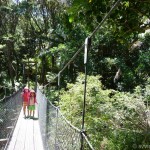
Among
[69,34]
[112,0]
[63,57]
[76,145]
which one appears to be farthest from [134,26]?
[69,34]

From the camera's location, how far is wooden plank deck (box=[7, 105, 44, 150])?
4.03 metres

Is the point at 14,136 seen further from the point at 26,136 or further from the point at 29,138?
the point at 29,138

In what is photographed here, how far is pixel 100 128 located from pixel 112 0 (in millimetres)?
2883

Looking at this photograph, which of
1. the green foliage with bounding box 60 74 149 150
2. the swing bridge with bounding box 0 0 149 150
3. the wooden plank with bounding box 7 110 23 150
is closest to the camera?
the swing bridge with bounding box 0 0 149 150

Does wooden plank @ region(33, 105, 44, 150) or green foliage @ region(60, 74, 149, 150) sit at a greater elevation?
green foliage @ region(60, 74, 149, 150)

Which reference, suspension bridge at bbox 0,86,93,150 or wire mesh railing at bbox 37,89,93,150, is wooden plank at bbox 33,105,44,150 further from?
wire mesh railing at bbox 37,89,93,150

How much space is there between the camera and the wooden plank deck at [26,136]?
4032 millimetres

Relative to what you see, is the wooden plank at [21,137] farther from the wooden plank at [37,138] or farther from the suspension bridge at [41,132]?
the wooden plank at [37,138]

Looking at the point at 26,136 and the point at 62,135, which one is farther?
the point at 26,136

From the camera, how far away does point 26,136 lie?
464 centimetres

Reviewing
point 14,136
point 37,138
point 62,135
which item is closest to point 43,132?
point 37,138

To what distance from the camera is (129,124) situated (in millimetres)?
4875

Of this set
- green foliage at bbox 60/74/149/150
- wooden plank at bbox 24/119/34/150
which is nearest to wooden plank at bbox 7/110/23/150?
wooden plank at bbox 24/119/34/150

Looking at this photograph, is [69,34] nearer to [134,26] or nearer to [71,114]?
[71,114]
